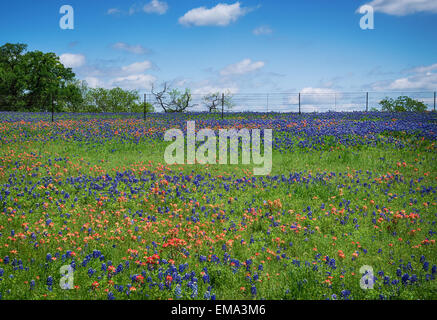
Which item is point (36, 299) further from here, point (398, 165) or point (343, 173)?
point (398, 165)

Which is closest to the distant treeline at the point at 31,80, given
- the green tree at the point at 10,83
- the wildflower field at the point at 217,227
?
the green tree at the point at 10,83

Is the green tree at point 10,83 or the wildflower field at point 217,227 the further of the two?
the green tree at point 10,83

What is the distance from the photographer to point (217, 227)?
7.09 metres

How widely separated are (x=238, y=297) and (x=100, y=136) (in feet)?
50.3

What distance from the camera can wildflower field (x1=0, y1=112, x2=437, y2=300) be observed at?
495 cm

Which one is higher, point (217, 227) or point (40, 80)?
point (40, 80)

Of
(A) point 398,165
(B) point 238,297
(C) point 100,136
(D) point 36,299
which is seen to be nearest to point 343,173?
(A) point 398,165

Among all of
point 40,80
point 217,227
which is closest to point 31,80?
point 40,80

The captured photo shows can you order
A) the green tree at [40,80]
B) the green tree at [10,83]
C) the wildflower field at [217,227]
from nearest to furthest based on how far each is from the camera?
the wildflower field at [217,227] < the green tree at [10,83] < the green tree at [40,80]

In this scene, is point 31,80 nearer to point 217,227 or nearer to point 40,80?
point 40,80

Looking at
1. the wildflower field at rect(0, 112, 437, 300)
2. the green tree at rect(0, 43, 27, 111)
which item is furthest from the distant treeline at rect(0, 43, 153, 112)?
the wildflower field at rect(0, 112, 437, 300)

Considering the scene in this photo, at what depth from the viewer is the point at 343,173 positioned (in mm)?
11156

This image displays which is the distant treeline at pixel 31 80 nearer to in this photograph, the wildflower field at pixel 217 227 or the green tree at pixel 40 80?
the green tree at pixel 40 80

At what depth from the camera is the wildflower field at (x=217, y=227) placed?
495 centimetres
